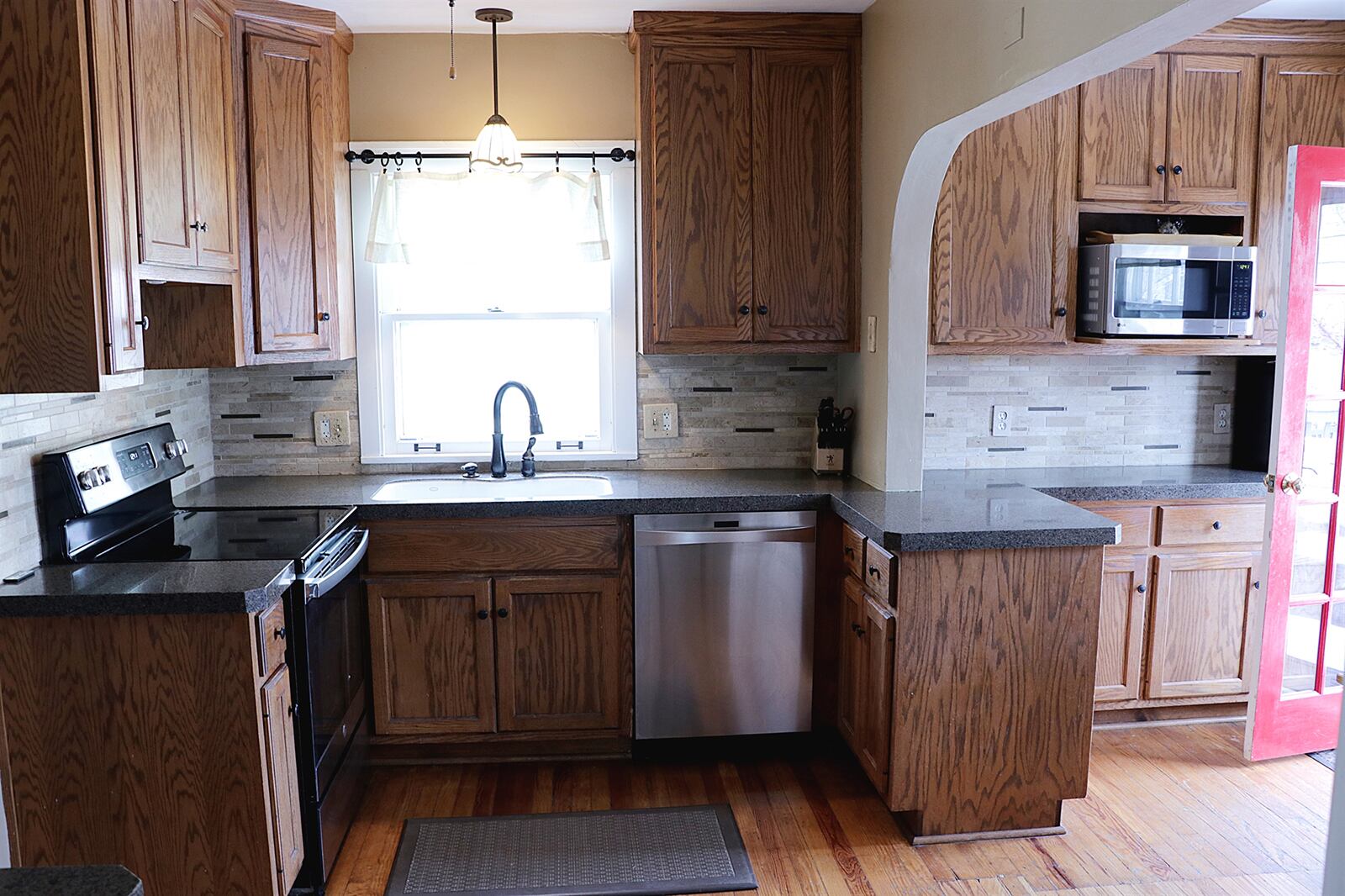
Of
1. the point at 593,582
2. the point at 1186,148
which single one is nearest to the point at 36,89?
the point at 593,582

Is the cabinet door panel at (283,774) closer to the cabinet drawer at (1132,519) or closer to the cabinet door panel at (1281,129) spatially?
the cabinet drawer at (1132,519)

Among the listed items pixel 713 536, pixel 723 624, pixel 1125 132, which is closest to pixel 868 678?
pixel 723 624

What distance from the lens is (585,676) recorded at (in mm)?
3283

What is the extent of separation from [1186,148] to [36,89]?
130 inches

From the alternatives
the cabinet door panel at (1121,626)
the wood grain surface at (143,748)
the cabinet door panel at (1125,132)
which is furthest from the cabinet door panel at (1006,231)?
the wood grain surface at (143,748)

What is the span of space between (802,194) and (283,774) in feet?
7.65

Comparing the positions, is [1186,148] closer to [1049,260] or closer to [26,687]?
[1049,260]

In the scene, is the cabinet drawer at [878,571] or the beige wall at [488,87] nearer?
the cabinet drawer at [878,571]

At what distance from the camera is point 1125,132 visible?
3406mm

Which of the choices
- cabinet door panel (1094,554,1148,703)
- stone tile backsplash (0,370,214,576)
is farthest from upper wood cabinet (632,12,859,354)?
stone tile backsplash (0,370,214,576)

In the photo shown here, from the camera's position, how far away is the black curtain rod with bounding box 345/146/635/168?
3.52m

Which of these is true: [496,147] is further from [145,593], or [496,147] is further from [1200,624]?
[1200,624]

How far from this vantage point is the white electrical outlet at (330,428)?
3.65m

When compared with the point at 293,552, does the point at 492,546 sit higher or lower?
lower
